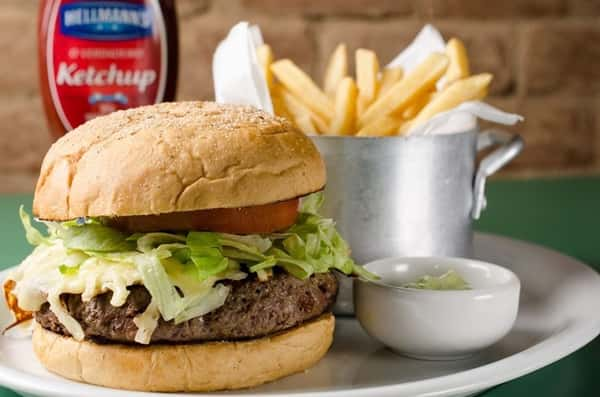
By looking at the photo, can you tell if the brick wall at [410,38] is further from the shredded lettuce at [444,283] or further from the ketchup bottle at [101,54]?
the shredded lettuce at [444,283]

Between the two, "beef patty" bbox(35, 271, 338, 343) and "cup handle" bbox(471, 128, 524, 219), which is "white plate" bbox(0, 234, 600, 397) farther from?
"cup handle" bbox(471, 128, 524, 219)

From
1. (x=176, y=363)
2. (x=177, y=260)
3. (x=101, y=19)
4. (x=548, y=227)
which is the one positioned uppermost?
(x=101, y=19)

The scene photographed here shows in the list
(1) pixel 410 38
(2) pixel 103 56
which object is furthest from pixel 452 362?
(1) pixel 410 38

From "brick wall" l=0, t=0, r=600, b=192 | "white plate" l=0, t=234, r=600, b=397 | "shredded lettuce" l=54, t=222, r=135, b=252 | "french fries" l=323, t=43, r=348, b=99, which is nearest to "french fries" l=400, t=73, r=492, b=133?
"french fries" l=323, t=43, r=348, b=99

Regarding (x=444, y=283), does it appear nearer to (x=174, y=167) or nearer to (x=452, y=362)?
(x=452, y=362)

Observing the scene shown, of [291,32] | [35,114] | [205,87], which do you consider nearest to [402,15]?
[291,32]

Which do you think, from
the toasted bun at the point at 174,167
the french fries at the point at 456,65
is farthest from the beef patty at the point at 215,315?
the french fries at the point at 456,65

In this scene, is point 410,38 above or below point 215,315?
above

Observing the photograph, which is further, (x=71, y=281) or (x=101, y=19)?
(x=101, y=19)

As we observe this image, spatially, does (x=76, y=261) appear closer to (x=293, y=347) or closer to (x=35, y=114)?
(x=293, y=347)
